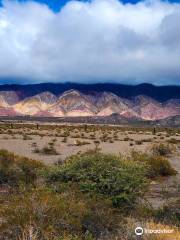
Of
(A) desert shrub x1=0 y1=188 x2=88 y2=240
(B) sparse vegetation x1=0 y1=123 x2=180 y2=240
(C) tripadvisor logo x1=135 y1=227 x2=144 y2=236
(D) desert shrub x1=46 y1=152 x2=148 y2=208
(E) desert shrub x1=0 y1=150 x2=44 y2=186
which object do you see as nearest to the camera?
(C) tripadvisor logo x1=135 y1=227 x2=144 y2=236

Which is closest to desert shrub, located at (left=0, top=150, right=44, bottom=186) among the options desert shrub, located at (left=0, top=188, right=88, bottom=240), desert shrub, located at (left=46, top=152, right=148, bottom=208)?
desert shrub, located at (left=46, top=152, right=148, bottom=208)

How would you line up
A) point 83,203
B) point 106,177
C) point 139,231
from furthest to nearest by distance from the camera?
point 106,177 < point 83,203 < point 139,231

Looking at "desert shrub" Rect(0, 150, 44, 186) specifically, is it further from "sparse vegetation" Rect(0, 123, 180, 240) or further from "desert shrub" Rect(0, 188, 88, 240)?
"desert shrub" Rect(0, 188, 88, 240)

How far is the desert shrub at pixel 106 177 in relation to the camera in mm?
15508

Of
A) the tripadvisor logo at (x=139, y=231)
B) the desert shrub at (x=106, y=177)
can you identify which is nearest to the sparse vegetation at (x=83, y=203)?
the desert shrub at (x=106, y=177)

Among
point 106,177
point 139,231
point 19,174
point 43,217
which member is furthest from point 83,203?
point 19,174

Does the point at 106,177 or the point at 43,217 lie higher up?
the point at 43,217

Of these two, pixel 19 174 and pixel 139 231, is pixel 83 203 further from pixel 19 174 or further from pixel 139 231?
pixel 19 174

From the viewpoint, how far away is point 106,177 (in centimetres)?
1603

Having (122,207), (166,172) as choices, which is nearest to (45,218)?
(122,207)

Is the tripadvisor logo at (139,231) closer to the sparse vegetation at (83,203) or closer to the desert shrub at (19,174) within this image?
the sparse vegetation at (83,203)

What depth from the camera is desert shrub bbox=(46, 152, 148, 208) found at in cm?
1551

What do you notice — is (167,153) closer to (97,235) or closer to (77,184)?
(77,184)

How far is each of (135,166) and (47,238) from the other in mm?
6811
